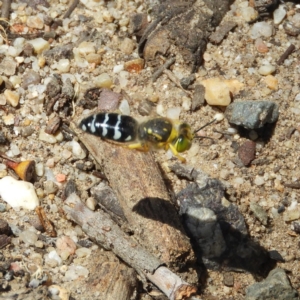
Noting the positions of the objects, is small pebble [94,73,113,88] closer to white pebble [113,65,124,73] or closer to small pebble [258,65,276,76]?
white pebble [113,65,124,73]

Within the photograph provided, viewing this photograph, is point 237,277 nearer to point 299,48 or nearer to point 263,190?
point 263,190

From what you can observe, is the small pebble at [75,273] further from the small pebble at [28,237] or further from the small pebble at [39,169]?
the small pebble at [39,169]

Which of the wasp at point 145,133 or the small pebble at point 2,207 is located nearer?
the wasp at point 145,133

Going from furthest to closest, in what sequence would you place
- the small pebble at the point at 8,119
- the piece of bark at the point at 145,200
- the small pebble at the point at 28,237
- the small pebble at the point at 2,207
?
the small pebble at the point at 8,119 < the small pebble at the point at 2,207 < the small pebble at the point at 28,237 < the piece of bark at the point at 145,200

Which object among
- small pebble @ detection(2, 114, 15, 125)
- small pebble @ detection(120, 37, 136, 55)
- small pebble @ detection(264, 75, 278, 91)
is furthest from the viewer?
small pebble @ detection(120, 37, 136, 55)

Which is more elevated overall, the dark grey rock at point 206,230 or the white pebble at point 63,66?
the white pebble at point 63,66

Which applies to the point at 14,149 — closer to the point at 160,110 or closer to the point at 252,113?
the point at 160,110

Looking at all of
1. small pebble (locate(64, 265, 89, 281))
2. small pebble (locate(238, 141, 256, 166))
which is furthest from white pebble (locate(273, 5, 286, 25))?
small pebble (locate(64, 265, 89, 281))

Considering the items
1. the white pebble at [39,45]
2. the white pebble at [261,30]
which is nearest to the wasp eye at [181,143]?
the white pebble at [261,30]

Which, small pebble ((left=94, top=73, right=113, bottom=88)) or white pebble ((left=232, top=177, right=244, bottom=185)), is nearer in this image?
white pebble ((left=232, top=177, right=244, bottom=185))
